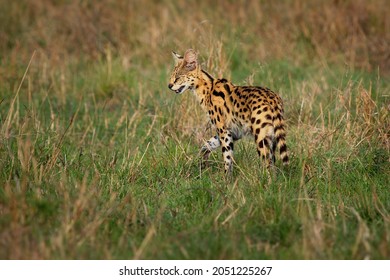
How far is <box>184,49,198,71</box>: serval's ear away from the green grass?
0.71m

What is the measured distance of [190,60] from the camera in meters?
8.05

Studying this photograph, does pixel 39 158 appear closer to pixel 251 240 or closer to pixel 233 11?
pixel 251 240

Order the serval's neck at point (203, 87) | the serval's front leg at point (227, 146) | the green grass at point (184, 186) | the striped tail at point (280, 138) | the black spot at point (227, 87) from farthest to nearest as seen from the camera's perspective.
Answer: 1. the serval's neck at point (203, 87)
2. the black spot at point (227, 87)
3. the serval's front leg at point (227, 146)
4. the striped tail at point (280, 138)
5. the green grass at point (184, 186)

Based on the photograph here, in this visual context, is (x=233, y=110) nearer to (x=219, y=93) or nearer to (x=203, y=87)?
(x=219, y=93)

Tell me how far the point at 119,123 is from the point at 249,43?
342 cm

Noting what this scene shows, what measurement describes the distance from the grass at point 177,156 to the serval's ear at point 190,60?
0.68 meters

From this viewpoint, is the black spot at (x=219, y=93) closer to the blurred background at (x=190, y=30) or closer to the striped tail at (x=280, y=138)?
the striped tail at (x=280, y=138)

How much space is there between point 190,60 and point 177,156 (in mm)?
1084

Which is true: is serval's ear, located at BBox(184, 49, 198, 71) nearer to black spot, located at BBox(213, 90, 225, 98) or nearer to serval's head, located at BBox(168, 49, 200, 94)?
serval's head, located at BBox(168, 49, 200, 94)

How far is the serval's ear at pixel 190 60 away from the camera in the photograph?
7.99m

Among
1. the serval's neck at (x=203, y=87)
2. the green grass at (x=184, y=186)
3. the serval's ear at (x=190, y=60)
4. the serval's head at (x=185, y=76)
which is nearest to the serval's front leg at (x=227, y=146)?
the green grass at (x=184, y=186)

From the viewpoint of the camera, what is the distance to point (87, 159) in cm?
786

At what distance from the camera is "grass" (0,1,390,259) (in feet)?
17.7
